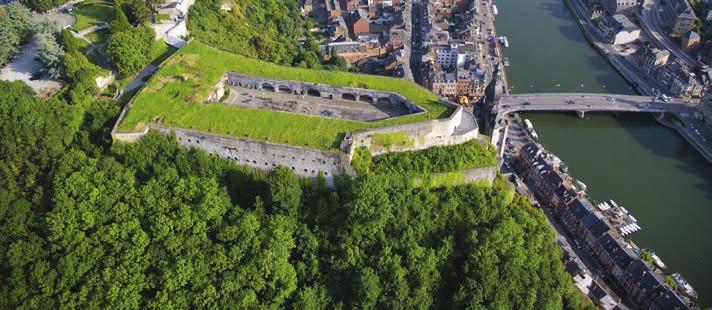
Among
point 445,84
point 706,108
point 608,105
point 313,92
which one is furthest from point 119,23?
point 706,108

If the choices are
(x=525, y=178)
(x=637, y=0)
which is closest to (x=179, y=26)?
(x=525, y=178)

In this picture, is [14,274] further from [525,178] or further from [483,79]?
[483,79]

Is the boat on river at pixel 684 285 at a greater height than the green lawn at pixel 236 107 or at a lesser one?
lesser

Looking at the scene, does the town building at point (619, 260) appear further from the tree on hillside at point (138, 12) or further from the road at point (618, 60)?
the tree on hillside at point (138, 12)

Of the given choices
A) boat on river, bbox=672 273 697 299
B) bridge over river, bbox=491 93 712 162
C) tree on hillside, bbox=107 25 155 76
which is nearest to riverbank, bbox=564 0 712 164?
bridge over river, bbox=491 93 712 162

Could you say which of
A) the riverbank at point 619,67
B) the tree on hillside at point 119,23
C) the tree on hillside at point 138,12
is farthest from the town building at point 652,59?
the tree on hillside at point 119,23

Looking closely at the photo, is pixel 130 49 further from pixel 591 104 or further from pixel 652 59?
pixel 652 59
